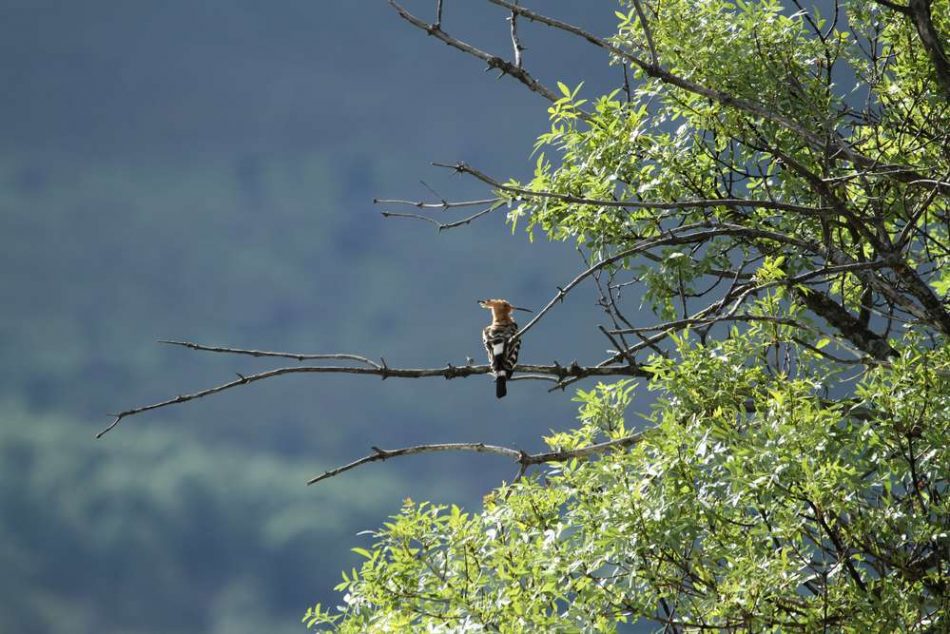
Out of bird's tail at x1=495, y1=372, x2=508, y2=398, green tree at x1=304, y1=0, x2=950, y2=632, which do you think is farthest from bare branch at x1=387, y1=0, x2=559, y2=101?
bird's tail at x1=495, y1=372, x2=508, y2=398

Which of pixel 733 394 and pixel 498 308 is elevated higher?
pixel 498 308

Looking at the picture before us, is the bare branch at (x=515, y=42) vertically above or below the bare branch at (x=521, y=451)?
above

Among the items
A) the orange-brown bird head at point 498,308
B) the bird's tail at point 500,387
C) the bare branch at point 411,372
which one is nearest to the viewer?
the bare branch at point 411,372

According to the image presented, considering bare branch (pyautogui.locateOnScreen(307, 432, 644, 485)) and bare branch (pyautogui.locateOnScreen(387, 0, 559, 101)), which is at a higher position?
bare branch (pyautogui.locateOnScreen(387, 0, 559, 101))

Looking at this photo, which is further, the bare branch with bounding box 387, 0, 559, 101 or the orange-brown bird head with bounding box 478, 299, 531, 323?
the orange-brown bird head with bounding box 478, 299, 531, 323

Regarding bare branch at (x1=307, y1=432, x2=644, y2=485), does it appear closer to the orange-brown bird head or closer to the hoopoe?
the hoopoe

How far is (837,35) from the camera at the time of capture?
5980 millimetres

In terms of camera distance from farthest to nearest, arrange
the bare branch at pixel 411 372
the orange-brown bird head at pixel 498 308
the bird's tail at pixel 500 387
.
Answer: the orange-brown bird head at pixel 498 308
the bird's tail at pixel 500 387
the bare branch at pixel 411 372

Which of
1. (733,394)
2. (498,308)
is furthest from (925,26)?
(498,308)

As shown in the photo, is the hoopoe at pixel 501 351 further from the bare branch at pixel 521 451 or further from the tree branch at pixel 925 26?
the tree branch at pixel 925 26

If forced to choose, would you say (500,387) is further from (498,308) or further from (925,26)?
(925,26)

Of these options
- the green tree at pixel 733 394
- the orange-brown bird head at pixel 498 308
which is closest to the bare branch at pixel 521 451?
the green tree at pixel 733 394

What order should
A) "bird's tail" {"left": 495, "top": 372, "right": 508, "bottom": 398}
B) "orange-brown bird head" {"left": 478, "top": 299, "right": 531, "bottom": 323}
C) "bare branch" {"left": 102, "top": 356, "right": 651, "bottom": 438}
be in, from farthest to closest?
"orange-brown bird head" {"left": 478, "top": 299, "right": 531, "bottom": 323}
"bird's tail" {"left": 495, "top": 372, "right": 508, "bottom": 398}
"bare branch" {"left": 102, "top": 356, "right": 651, "bottom": 438}

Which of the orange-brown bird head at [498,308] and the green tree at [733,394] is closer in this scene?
the green tree at [733,394]
